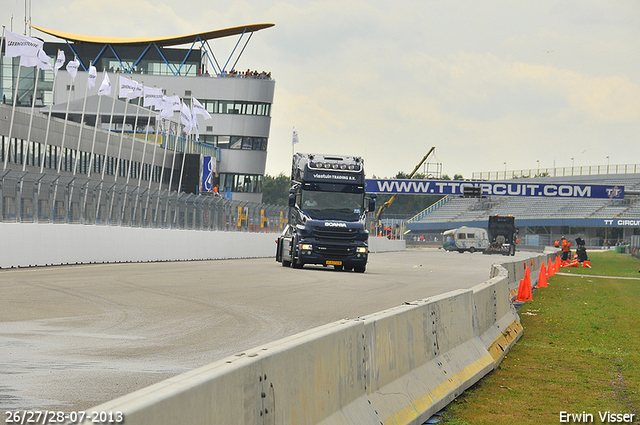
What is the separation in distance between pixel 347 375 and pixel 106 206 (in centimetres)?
2511

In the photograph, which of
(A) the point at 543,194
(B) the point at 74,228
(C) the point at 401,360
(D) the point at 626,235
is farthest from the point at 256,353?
(D) the point at 626,235

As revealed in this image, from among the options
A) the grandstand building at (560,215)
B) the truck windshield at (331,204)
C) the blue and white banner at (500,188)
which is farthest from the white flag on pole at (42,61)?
the grandstand building at (560,215)

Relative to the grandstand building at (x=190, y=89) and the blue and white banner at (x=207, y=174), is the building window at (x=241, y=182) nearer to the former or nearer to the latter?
the grandstand building at (x=190, y=89)

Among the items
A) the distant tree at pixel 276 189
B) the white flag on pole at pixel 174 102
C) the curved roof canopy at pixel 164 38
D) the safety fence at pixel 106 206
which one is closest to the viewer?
the safety fence at pixel 106 206

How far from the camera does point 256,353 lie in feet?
14.3

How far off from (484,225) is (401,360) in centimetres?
11387

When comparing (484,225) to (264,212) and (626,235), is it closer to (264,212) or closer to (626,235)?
(626,235)

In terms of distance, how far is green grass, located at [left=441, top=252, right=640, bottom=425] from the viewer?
297 inches

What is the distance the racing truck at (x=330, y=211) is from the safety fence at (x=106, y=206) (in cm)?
635

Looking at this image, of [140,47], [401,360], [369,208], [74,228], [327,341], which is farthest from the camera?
[140,47]

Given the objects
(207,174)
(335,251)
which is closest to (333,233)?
(335,251)

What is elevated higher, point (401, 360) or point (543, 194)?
point (543, 194)

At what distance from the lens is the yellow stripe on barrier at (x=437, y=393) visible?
635 cm

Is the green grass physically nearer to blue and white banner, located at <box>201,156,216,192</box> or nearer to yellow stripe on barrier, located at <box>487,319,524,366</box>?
yellow stripe on barrier, located at <box>487,319,524,366</box>
